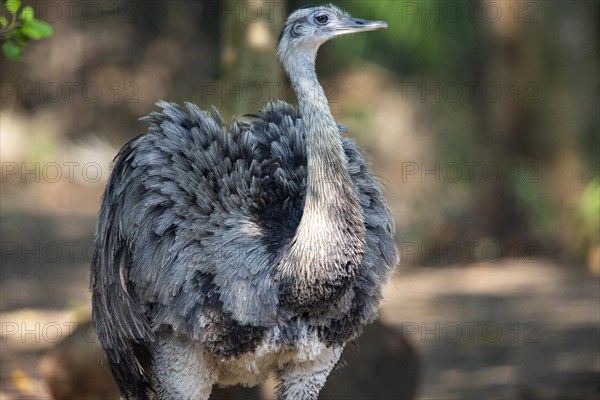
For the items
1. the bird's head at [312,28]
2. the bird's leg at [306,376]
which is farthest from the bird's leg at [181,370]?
the bird's head at [312,28]

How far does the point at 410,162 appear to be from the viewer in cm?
1648

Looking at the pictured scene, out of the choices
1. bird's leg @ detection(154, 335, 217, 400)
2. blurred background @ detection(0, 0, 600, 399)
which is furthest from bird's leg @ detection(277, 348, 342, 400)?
blurred background @ detection(0, 0, 600, 399)

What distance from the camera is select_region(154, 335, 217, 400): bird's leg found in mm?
5574

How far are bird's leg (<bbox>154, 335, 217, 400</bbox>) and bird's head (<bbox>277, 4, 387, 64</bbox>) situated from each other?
1.59 m

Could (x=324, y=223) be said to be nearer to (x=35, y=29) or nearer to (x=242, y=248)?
(x=242, y=248)

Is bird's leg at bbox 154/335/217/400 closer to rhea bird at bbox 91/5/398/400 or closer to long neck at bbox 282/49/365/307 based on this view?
rhea bird at bbox 91/5/398/400

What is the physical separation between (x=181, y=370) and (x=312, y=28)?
1915 millimetres

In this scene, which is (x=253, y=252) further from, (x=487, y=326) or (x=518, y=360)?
(x=487, y=326)

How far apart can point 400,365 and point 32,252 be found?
703cm

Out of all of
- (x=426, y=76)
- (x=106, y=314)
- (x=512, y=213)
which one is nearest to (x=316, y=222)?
(x=106, y=314)

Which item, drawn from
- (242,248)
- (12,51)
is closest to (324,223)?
(242,248)

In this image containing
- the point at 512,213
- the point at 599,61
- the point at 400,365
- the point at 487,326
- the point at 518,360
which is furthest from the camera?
the point at 599,61

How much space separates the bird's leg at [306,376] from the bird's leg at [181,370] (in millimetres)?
395

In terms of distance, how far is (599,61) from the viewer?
14070 millimetres
